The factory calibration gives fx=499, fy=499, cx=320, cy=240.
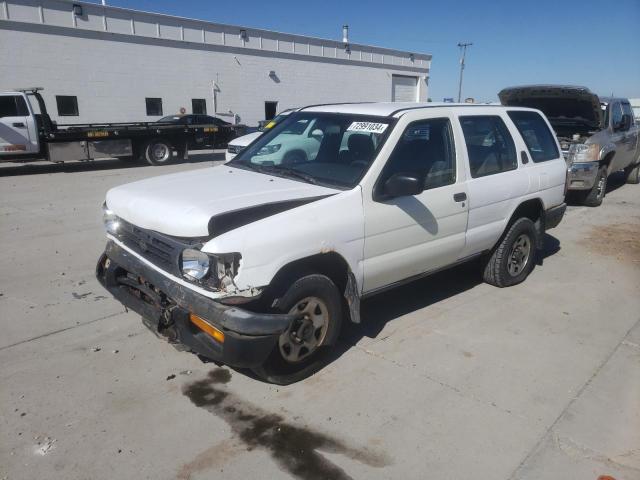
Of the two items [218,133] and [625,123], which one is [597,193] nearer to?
[625,123]

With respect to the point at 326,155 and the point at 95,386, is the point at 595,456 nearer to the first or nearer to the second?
the point at 326,155

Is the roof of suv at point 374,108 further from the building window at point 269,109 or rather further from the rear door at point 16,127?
the building window at point 269,109

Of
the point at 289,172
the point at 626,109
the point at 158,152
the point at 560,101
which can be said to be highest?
the point at 560,101

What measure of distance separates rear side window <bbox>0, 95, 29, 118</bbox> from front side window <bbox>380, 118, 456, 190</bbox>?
507 inches

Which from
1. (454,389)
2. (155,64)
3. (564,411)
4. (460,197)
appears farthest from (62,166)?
(564,411)

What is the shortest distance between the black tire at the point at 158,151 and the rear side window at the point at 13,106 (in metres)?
3.47

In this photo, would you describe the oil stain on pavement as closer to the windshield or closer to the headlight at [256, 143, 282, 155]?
the windshield

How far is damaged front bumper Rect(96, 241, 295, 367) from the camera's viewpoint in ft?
9.48

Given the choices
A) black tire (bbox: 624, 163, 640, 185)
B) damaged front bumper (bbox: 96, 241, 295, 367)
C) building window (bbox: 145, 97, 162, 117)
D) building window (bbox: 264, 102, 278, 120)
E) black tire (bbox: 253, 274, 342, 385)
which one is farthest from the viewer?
building window (bbox: 264, 102, 278, 120)

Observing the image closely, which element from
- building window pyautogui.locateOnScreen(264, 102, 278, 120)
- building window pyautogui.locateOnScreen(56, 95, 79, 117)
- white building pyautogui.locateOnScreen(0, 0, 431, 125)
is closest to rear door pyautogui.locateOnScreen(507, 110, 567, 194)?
white building pyautogui.locateOnScreen(0, 0, 431, 125)

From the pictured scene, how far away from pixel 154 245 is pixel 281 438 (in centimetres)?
145

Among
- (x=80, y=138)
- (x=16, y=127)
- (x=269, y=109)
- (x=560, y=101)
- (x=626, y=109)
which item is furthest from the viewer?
(x=269, y=109)

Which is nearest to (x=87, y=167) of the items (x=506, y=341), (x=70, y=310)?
(x=70, y=310)

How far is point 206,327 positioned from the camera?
3037 mm
